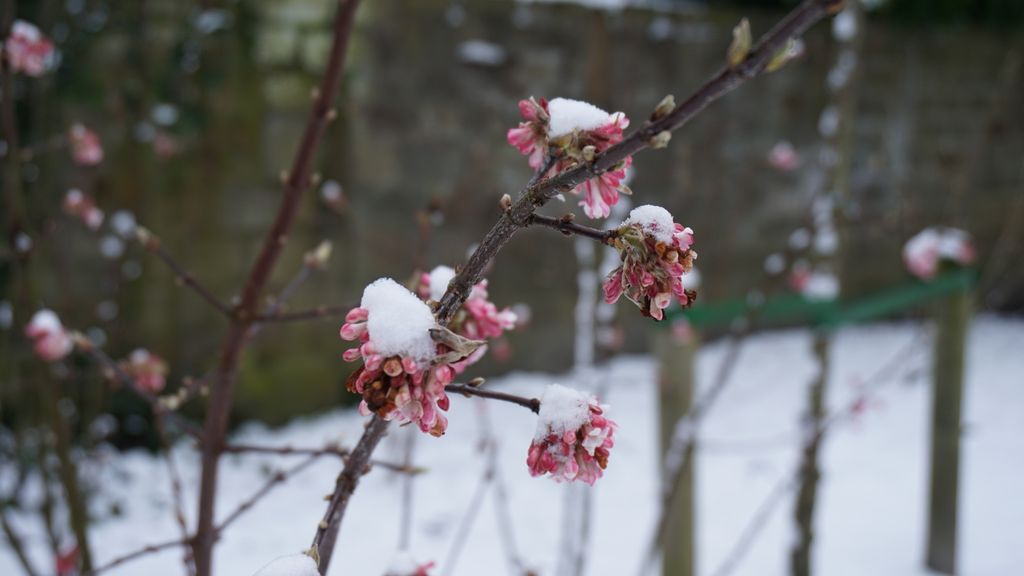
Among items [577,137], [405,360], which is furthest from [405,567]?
[577,137]

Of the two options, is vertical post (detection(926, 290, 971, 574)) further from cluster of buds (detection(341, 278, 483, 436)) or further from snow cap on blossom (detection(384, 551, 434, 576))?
cluster of buds (detection(341, 278, 483, 436))

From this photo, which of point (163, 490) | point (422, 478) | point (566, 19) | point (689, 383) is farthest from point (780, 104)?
point (163, 490)

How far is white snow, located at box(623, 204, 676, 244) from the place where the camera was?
1.68ft

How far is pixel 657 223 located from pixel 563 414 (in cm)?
15

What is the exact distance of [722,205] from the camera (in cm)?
436

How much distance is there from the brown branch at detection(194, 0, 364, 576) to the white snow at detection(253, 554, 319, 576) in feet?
1.75

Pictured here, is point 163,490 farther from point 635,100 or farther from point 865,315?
point 635,100

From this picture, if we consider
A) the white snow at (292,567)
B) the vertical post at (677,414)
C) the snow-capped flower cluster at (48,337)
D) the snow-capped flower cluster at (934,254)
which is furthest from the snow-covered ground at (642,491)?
the white snow at (292,567)

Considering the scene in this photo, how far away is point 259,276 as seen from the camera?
107 cm

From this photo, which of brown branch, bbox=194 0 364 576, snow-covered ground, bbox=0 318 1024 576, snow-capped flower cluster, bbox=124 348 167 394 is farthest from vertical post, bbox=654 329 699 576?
snow-capped flower cluster, bbox=124 348 167 394

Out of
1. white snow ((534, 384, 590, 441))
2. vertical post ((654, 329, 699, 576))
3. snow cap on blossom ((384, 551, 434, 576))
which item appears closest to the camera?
white snow ((534, 384, 590, 441))

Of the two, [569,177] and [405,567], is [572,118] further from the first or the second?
[405,567]

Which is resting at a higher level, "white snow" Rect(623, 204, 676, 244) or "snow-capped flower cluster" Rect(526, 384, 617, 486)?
"white snow" Rect(623, 204, 676, 244)

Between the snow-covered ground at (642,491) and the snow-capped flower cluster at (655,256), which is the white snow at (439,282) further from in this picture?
the snow-covered ground at (642,491)
